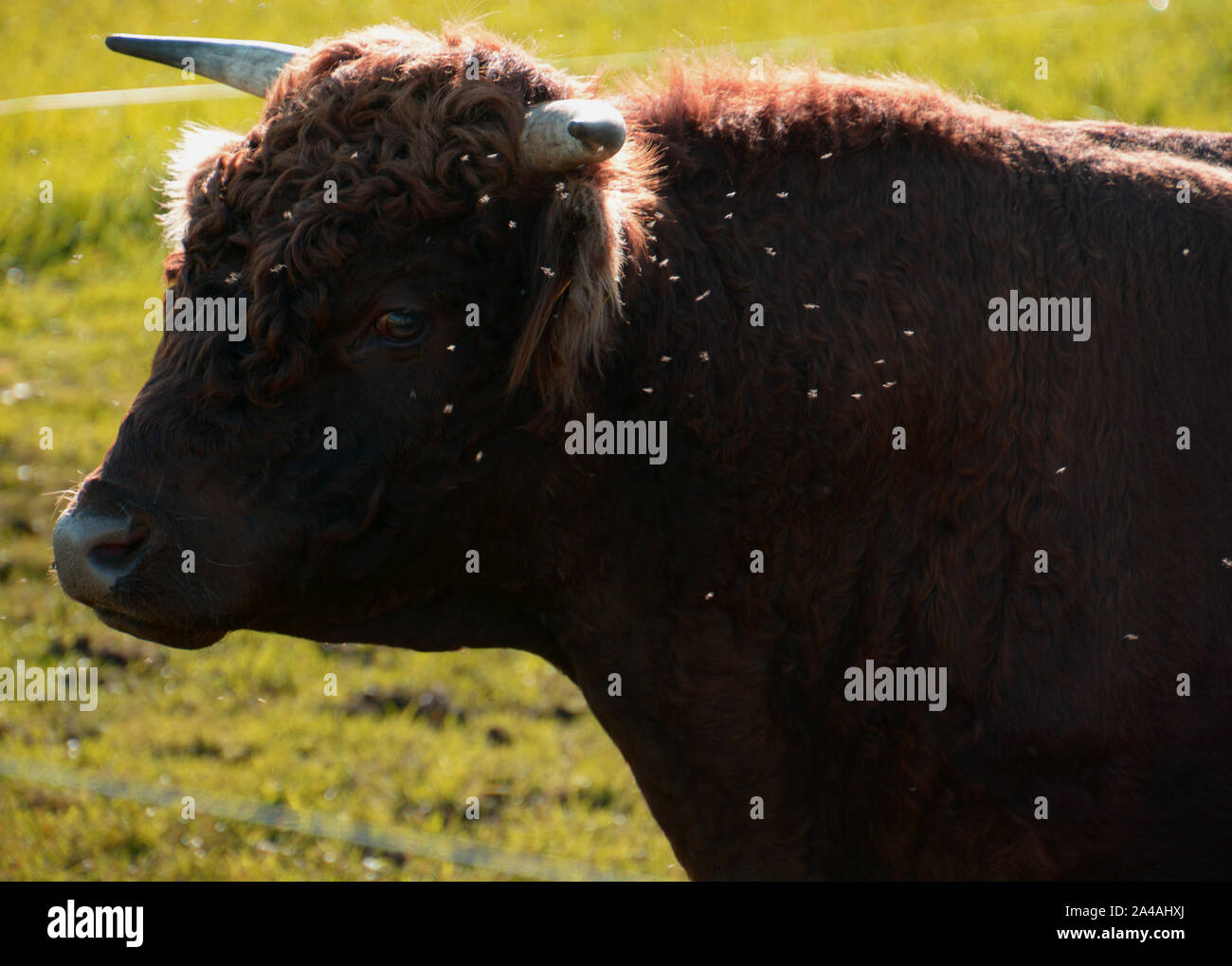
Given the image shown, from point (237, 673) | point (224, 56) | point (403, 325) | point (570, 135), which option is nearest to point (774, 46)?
point (237, 673)

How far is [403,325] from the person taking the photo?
3.24 metres

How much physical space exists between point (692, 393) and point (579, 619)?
0.71 m

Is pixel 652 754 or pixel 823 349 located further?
pixel 652 754

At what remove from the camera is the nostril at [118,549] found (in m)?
3.13

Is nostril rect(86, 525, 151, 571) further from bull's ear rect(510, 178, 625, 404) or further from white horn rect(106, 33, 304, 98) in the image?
white horn rect(106, 33, 304, 98)

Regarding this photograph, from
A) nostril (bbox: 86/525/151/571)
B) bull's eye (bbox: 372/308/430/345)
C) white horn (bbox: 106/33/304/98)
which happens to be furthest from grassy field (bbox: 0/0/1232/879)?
nostril (bbox: 86/525/151/571)

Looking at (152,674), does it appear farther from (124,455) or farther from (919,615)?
(919,615)

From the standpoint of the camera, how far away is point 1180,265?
3.53 m

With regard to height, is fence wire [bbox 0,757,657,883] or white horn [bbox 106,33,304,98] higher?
white horn [bbox 106,33,304,98]

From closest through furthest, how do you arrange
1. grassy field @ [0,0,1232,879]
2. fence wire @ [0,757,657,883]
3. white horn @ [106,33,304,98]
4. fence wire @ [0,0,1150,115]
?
white horn @ [106,33,304,98], fence wire @ [0,757,657,883], grassy field @ [0,0,1232,879], fence wire @ [0,0,1150,115]

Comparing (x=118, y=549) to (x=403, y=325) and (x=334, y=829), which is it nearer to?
(x=403, y=325)

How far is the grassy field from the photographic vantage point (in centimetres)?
582

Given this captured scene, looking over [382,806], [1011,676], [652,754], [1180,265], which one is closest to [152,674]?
[382,806]

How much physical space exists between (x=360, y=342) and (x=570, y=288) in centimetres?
53
